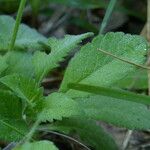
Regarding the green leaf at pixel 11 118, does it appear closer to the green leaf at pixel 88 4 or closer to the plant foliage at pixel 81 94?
the plant foliage at pixel 81 94

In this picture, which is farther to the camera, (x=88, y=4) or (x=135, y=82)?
(x=88, y=4)

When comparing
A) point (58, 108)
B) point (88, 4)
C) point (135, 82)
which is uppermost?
point (58, 108)

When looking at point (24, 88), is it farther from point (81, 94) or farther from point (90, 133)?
point (90, 133)

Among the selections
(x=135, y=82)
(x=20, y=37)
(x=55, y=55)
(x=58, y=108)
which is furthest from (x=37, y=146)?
(x=135, y=82)

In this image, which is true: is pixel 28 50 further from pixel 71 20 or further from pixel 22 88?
pixel 71 20

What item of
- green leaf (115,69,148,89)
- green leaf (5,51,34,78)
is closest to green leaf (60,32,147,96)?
green leaf (5,51,34,78)

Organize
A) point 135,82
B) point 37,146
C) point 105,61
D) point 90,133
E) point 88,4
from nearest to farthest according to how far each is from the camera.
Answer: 1. point 37,146
2. point 105,61
3. point 90,133
4. point 135,82
5. point 88,4

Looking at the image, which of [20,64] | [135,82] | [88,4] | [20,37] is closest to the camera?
[20,64]

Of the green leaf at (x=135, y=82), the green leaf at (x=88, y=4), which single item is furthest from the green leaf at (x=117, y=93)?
the green leaf at (x=88, y=4)

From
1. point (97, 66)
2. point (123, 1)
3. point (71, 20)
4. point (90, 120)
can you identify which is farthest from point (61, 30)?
point (97, 66)
